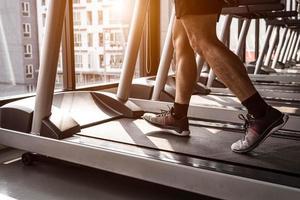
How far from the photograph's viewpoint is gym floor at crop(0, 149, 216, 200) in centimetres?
173

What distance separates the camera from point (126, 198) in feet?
5.60

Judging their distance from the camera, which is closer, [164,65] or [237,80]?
[237,80]

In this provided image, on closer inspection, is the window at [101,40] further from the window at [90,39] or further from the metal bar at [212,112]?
the metal bar at [212,112]

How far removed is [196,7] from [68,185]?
1.08m

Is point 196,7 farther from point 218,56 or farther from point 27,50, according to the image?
point 27,50

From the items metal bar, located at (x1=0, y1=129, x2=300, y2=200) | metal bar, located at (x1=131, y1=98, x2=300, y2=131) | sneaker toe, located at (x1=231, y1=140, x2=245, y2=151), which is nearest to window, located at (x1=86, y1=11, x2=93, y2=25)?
metal bar, located at (x1=131, y1=98, x2=300, y2=131)

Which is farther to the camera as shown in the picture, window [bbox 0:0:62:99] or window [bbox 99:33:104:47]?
window [bbox 99:33:104:47]

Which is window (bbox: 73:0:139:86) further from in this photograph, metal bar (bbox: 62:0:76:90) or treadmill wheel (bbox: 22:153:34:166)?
treadmill wheel (bbox: 22:153:34:166)

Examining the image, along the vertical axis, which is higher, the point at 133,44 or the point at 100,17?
the point at 100,17

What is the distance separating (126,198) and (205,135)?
63 cm

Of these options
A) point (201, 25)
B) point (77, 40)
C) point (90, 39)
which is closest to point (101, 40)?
point (90, 39)

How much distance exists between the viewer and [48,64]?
204 cm

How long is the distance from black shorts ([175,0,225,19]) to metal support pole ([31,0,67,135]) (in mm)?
726

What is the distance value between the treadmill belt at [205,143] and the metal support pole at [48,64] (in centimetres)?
26
